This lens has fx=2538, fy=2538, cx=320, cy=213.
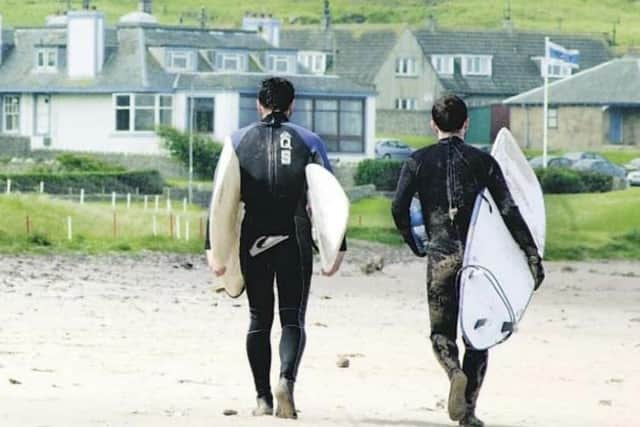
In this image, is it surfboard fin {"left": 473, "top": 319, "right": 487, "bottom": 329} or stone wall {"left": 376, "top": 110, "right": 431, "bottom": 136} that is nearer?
surfboard fin {"left": 473, "top": 319, "right": 487, "bottom": 329}

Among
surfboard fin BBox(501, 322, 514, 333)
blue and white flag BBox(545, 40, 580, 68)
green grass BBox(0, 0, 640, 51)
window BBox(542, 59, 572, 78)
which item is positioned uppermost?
surfboard fin BBox(501, 322, 514, 333)

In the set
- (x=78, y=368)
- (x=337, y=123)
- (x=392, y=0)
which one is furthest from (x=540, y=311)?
(x=392, y=0)

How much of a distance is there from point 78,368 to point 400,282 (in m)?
15.9

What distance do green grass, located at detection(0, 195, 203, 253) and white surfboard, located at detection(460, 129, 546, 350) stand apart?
2115 cm

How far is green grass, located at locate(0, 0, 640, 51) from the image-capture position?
125125mm

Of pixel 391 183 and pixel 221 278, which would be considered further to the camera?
pixel 391 183

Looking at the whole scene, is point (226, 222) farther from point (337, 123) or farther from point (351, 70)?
point (351, 70)

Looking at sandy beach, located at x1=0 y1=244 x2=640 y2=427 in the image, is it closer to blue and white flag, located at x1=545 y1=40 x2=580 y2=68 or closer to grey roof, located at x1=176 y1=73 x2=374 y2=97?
grey roof, located at x1=176 y1=73 x2=374 y2=97

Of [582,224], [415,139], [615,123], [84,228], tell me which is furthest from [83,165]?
[615,123]

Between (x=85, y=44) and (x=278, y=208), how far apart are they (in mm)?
69395

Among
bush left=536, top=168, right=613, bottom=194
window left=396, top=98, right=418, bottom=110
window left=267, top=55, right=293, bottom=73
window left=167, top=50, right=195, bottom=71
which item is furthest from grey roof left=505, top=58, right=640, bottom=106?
bush left=536, top=168, right=613, bottom=194

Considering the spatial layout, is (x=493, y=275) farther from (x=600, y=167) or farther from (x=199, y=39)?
(x=199, y=39)

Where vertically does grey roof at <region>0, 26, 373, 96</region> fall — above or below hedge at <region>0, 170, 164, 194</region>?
above

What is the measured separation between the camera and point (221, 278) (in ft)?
47.5
